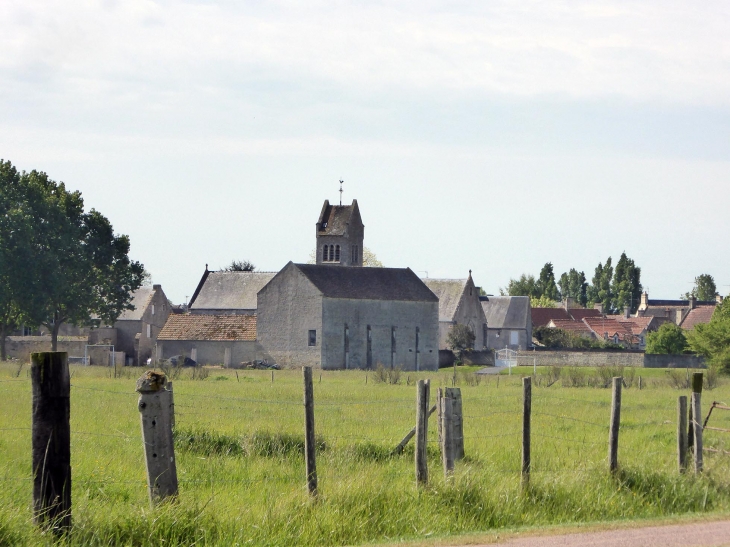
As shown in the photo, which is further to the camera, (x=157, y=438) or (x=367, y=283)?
(x=367, y=283)

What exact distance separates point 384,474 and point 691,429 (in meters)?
4.61

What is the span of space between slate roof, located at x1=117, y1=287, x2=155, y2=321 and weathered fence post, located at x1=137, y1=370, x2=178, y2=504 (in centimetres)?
7349

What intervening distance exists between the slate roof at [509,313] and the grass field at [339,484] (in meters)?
77.7

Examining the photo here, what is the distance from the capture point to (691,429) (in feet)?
45.6

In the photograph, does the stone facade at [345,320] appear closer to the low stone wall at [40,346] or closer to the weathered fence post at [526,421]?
the low stone wall at [40,346]

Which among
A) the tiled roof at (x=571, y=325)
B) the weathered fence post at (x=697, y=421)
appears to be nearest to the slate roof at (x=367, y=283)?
the tiled roof at (x=571, y=325)

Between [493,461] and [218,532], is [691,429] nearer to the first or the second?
[493,461]

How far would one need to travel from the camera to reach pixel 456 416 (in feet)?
43.0

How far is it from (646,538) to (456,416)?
135 inches

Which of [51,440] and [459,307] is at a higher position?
[459,307]

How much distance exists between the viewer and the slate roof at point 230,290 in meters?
86.9

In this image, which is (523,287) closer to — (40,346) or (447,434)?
(40,346)

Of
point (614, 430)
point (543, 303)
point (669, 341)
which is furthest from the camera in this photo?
point (543, 303)

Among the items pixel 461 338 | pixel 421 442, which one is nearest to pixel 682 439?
pixel 421 442
